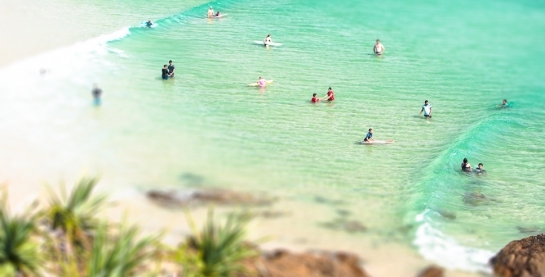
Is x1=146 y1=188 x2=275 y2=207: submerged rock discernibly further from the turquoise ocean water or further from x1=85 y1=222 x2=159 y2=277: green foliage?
x1=85 y1=222 x2=159 y2=277: green foliage

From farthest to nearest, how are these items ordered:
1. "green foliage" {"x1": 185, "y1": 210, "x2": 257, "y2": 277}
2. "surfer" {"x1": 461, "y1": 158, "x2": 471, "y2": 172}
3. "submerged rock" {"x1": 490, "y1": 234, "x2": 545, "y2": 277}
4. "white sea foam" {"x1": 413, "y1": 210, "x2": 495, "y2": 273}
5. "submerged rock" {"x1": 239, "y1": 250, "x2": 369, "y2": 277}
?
"surfer" {"x1": 461, "y1": 158, "x2": 471, "y2": 172} → "white sea foam" {"x1": 413, "y1": 210, "x2": 495, "y2": 273} → "submerged rock" {"x1": 490, "y1": 234, "x2": 545, "y2": 277} → "submerged rock" {"x1": 239, "y1": 250, "x2": 369, "y2": 277} → "green foliage" {"x1": 185, "y1": 210, "x2": 257, "y2": 277}

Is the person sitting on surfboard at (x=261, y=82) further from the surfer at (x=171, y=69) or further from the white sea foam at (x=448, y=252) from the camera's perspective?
the white sea foam at (x=448, y=252)

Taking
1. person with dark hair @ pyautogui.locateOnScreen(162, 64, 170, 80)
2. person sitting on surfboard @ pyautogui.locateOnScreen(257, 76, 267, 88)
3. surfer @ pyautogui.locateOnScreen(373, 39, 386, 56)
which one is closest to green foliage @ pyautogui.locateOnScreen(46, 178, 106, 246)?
person with dark hair @ pyautogui.locateOnScreen(162, 64, 170, 80)

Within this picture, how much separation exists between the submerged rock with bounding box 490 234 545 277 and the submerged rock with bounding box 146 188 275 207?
718 centimetres

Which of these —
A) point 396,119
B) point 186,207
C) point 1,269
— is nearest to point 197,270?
point 1,269

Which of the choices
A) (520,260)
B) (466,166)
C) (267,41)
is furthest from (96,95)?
(520,260)

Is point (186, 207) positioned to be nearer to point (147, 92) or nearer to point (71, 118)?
point (71, 118)

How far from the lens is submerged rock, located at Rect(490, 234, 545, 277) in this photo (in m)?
21.5

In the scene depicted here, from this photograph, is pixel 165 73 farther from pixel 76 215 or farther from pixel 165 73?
pixel 76 215

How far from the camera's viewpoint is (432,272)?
834 inches

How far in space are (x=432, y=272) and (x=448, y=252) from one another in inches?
84.2

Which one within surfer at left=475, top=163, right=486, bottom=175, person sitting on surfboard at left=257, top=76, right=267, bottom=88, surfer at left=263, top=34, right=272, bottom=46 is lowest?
surfer at left=475, top=163, right=486, bottom=175

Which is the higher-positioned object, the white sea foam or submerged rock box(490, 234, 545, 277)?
submerged rock box(490, 234, 545, 277)

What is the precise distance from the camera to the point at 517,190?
30.2 metres
